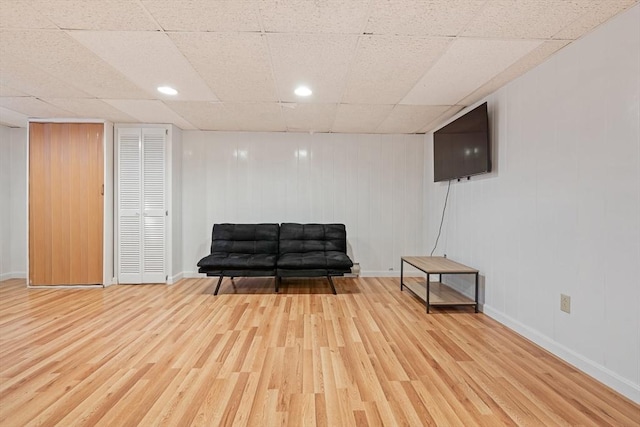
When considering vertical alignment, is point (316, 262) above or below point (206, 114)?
below

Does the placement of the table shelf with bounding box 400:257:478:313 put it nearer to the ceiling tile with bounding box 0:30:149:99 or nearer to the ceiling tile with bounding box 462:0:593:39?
the ceiling tile with bounding box 462:0:593:39

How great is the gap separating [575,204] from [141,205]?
4.84 meters

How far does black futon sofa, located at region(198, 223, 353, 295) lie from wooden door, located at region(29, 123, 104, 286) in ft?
5.30

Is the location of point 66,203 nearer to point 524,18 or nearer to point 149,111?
point 149,111

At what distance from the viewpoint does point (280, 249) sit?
4.46 m

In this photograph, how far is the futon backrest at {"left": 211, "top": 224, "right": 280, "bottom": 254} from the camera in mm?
4414

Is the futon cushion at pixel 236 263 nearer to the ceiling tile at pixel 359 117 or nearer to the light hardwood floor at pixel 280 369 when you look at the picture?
the light hardwood floor at pixel 280 369

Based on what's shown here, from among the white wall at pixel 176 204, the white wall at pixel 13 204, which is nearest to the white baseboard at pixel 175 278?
the white wall at pixel 176 204

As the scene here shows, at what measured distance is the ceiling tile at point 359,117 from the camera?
144 inches

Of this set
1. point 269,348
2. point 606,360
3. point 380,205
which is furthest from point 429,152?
point 269,348

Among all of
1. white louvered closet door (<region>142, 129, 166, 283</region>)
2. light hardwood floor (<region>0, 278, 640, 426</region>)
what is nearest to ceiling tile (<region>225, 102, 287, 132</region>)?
white louvered closet door (<region>142, 129, 166, 283</region>)

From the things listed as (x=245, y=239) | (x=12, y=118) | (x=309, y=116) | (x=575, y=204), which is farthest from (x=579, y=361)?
(x=12, y=118)

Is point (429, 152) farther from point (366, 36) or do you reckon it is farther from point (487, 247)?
point (366, 36)

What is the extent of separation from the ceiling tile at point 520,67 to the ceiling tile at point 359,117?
3.05 ft
